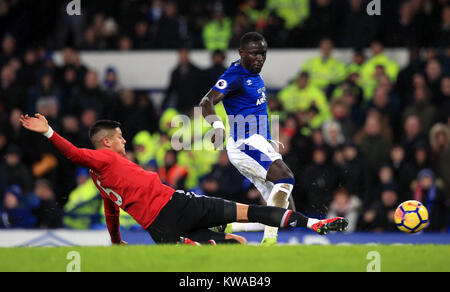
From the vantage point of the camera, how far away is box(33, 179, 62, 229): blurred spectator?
1257 cm

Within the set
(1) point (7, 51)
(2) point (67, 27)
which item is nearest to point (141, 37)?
(2) point (67, 27)

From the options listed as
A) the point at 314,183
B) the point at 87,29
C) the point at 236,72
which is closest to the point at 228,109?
the point at 236,72

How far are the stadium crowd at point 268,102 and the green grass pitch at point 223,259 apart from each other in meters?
4.21

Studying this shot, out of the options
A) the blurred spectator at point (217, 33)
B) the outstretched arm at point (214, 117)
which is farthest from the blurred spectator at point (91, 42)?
the outstretched arm at point (214, 117)

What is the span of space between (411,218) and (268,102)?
5267 mm

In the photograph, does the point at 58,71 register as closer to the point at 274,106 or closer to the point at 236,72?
the point at 274,106

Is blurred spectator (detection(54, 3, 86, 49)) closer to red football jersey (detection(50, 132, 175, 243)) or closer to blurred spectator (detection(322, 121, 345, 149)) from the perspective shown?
blurred spectator (detection(322, 121, 345, 149))

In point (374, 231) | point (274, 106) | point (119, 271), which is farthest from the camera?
point (274, 106)

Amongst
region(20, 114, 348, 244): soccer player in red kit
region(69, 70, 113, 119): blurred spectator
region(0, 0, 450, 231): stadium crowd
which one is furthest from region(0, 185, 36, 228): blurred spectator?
region(20, 114, 348, 244): soccer player in red kit

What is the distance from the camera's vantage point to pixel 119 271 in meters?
6.97

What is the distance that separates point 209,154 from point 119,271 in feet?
22.0

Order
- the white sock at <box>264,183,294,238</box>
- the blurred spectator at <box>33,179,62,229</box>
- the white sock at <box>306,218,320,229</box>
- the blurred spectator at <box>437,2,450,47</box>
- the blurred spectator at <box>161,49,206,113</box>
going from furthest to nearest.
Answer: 1. the blurred spectator at <box>437,2,450,47</box>
2. the blurred spectator at <box>161,49,206,113</box>
3. the blurred spectator at <box>33,179,62,229</box>
4. the white sock at <box>264,183,294,238</box>
5. the white sock at <box>306,218,320,229</box>

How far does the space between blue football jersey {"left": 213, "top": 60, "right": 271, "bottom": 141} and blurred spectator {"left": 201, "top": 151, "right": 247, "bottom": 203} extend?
3670 mm

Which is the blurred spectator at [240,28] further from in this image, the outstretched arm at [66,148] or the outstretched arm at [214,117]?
the outstretched arm at [66,148]
